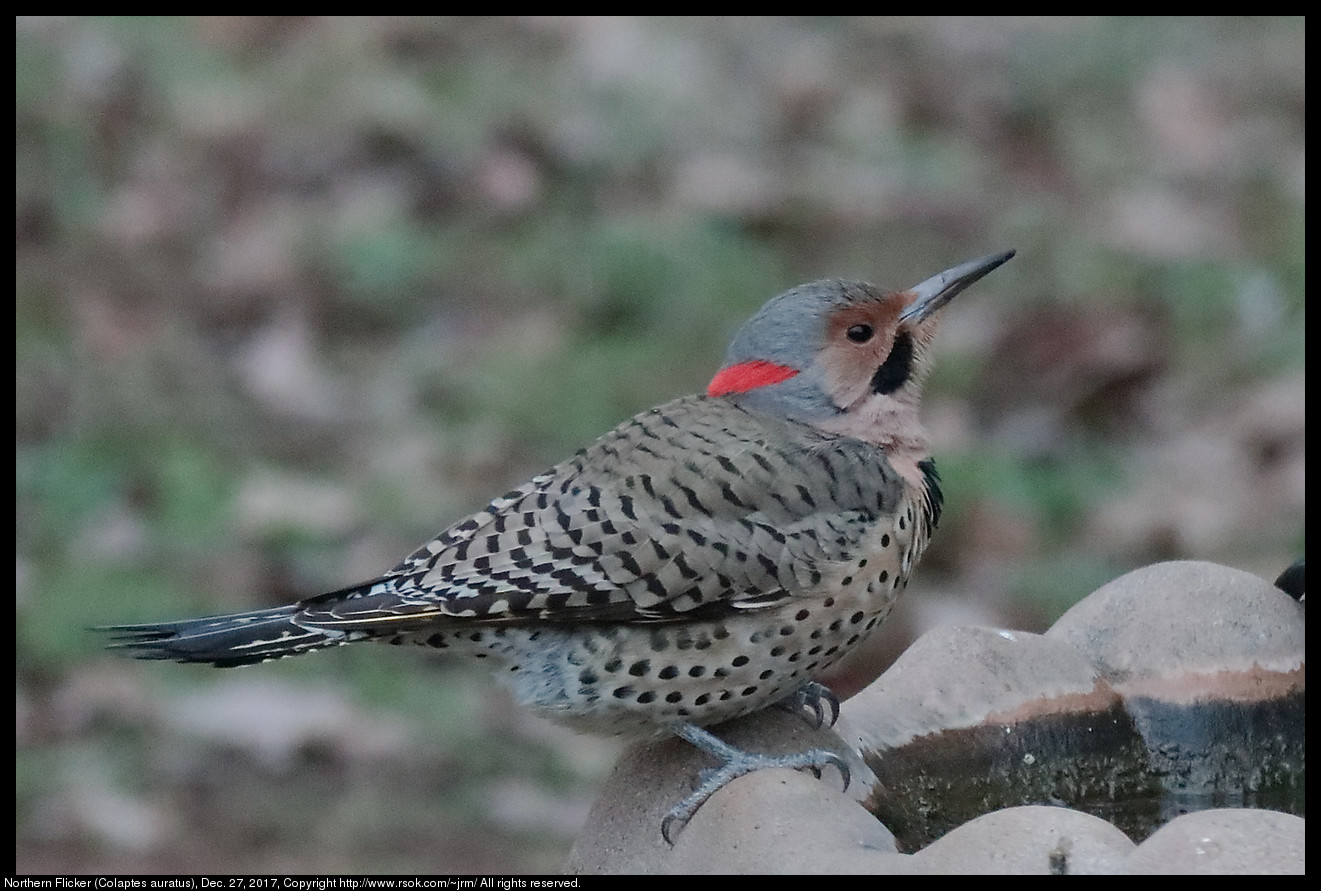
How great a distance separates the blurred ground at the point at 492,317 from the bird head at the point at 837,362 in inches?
80.3

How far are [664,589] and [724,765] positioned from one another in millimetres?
354

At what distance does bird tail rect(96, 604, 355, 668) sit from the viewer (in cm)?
335

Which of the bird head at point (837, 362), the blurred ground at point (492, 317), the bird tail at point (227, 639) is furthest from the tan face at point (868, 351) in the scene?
the blurred ground at point (492, 317)

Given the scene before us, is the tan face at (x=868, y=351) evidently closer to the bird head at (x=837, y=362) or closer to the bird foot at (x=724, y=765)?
the bird head at (x=837, y=362)

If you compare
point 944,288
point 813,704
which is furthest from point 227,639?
point 944,288

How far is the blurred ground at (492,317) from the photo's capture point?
223 inches

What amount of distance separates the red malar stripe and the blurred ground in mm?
1980

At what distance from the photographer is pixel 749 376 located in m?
3.85

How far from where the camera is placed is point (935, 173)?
9188 millimetres

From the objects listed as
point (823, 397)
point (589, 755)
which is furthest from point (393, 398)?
point (823, 397)

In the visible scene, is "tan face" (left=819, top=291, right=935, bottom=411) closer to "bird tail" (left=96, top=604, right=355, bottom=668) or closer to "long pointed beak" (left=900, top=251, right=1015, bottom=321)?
"long pointed beak" (left=900, top=251, right=1015, bottom=321)

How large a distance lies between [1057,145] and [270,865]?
6252 millimetres

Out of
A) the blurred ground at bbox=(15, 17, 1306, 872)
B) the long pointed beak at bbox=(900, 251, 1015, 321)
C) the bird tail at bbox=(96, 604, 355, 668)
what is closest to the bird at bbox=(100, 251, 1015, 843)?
the bird tail at bbox=(96, 604, 355, 668)

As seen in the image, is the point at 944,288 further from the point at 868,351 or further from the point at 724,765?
the point at 724,765
